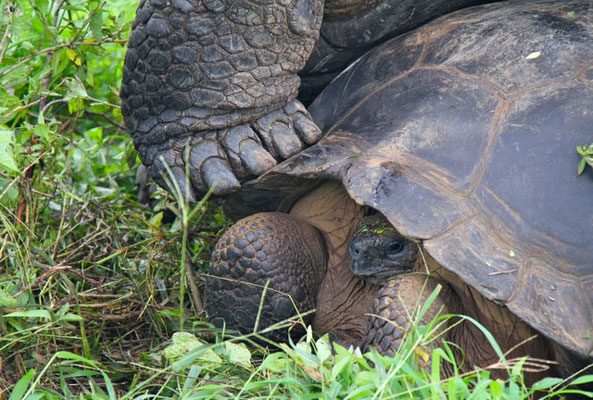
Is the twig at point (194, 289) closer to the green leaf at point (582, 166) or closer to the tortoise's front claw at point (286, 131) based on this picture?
the tortoise's front claw at point (286, 131)

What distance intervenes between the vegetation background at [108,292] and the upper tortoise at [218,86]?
1.03 ft

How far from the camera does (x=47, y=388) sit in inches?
93.7

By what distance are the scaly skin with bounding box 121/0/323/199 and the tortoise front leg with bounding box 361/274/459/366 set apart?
0.71 metres

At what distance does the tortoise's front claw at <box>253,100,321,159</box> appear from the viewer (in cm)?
300

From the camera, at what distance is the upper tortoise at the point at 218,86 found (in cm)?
285

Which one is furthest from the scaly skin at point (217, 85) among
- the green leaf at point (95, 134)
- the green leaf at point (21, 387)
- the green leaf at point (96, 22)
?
the green leaf at point (95, 134)

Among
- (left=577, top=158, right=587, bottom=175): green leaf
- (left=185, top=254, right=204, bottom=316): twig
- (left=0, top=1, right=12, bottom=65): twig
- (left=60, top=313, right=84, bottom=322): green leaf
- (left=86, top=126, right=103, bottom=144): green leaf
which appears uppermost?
(left=0, top=1, right=12, bottom=65): twig

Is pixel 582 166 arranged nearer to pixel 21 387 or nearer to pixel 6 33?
pixel 21 387

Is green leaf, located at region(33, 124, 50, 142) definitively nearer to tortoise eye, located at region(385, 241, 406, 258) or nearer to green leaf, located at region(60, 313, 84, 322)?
green leaf, located at region(60, 313, 84, 322)

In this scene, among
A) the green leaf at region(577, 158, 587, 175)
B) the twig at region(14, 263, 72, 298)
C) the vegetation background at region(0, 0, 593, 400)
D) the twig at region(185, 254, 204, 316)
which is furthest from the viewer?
the twig at region(185, 254, 204, 316)

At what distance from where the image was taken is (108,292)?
10.6 ft

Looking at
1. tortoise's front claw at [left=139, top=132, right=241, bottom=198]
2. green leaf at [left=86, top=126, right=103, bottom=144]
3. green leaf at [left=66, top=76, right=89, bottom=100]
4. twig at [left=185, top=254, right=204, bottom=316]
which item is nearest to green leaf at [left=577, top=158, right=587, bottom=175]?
tortoise's front claw at [left=139, top=132, right=241, bottom=198]

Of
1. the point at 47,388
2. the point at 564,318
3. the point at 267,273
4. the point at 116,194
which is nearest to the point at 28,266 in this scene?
the point at 47,388

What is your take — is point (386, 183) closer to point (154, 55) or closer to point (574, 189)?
point (574, 189)
